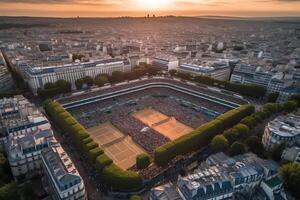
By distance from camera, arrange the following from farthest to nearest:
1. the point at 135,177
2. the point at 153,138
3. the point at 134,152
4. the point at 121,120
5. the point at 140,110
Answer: the point at 140,110
the point at 121,120
the point at 153,138
the point at 134,152
the point at 135,177

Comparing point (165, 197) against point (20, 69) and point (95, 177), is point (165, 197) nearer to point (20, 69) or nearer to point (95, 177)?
point (95, 177)

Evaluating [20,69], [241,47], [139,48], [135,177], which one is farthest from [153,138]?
[241,47]

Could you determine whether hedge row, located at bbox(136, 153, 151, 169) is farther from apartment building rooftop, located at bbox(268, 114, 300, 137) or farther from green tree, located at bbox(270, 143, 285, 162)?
apartment building rooftop, located at bbox(268, 114, 300, 137)

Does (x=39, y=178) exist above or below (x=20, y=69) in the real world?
below

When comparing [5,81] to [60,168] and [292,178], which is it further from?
[292,178]

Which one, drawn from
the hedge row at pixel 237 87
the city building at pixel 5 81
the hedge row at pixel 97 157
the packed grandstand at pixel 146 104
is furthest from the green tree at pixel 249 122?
the city building at pixel 5 81

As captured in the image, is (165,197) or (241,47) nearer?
(165,197)

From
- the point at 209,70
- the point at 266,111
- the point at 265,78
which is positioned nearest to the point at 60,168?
the point at 266,111
